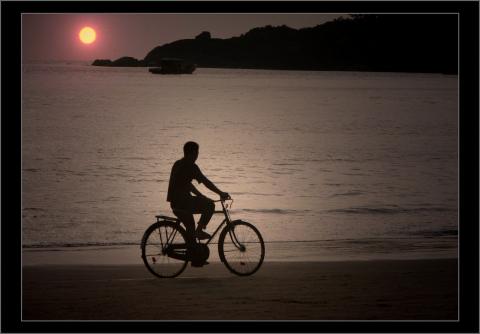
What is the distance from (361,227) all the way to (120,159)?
17.3 metres

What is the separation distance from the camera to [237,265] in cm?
1005

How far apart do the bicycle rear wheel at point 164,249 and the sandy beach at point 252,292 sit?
17 centimetres

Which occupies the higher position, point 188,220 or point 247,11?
point 247,11

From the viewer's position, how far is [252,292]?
30.0 ft

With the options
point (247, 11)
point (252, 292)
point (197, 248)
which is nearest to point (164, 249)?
point (197, 248)

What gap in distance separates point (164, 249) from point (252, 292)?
130 cm

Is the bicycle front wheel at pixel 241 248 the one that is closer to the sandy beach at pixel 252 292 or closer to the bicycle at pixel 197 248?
the bicycle at pixel 197 248

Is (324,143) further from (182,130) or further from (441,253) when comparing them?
(441,253)

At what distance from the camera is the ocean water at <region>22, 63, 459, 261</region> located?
573 inches

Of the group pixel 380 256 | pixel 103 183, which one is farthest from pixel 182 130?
pixel 380 256

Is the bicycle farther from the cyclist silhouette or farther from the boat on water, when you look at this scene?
the boat on water

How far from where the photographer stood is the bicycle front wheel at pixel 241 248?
9750 mm

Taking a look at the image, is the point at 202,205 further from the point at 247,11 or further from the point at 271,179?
the point at 271,179

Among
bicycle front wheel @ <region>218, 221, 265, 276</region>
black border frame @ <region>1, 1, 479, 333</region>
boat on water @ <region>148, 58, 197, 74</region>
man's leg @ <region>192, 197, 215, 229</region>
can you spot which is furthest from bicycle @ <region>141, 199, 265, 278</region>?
boat on water @ <region>148, 58, 197, 74</region>
